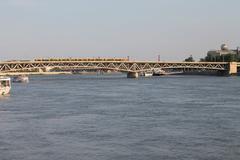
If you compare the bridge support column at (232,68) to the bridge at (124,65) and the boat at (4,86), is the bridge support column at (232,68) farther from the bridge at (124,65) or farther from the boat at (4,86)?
the boat at (4,86)

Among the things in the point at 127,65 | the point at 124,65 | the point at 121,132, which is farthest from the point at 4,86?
the point at 127,65

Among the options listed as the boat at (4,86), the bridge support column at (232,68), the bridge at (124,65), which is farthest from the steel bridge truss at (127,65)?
the boat at (4,86)

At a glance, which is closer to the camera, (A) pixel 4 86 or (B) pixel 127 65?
(A) pixel 4 86

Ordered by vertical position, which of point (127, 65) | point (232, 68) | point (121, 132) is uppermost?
point (127, 65)

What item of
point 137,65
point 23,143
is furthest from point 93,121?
point 137,65

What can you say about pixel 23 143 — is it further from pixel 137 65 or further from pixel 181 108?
pixel 137 65

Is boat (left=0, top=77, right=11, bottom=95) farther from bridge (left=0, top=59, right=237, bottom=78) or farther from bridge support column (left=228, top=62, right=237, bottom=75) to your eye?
bridge support column (left=228, top=62, right=237, bottom=75)

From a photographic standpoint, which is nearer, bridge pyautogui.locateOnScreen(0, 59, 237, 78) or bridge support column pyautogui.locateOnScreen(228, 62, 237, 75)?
bridge pyautogui.locateOnScreen(0, 59, 237, 78)

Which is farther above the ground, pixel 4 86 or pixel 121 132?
pixel 4 86

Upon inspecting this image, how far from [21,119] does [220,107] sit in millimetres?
14586

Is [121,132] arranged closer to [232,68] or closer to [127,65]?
[127,65]

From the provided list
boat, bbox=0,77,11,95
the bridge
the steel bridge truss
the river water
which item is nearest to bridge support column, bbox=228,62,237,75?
the bridge

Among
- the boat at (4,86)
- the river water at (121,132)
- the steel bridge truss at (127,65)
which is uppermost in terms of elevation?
the steel bridge truss at (127,65)

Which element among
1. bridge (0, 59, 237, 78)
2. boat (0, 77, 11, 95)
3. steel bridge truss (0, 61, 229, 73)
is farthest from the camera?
steel bridge truss (0, 61, 229, 73)
